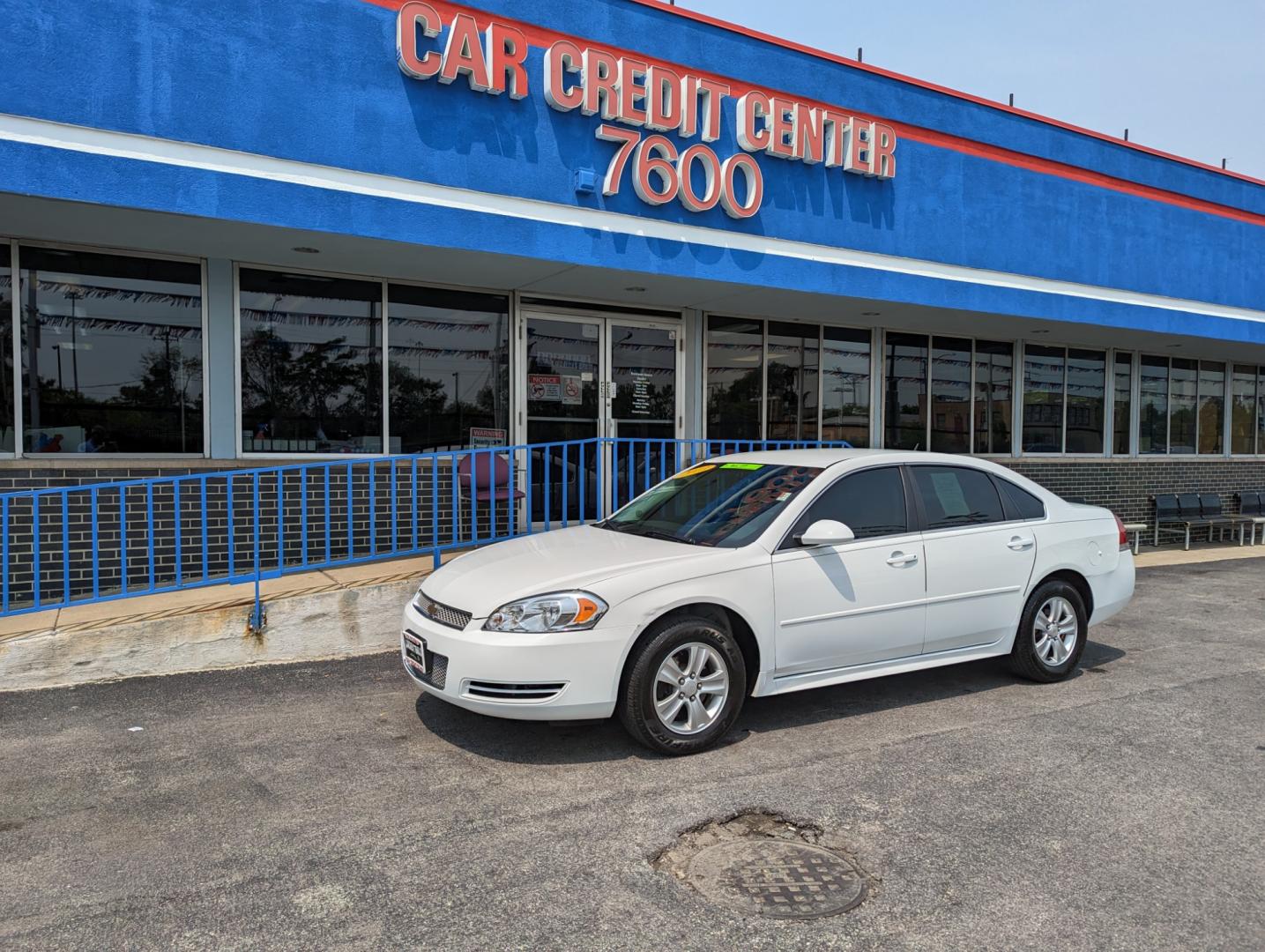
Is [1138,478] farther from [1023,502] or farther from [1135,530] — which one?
[1023,502]

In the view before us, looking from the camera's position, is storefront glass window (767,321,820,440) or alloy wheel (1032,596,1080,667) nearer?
alloy wheel (1032,596,1080,667)

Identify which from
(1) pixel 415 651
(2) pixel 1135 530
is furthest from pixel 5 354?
(2) pixel 1135 530

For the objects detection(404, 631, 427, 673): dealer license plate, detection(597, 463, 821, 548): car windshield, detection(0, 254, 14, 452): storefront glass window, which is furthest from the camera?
detection(0, 254, 14, 452): storefront glass window

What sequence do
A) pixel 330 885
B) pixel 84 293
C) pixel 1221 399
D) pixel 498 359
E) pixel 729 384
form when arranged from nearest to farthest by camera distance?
pixel 330 885 < pixel 84 293 < pixel 498 359 < pixel 729 384 < pixel 1221 399

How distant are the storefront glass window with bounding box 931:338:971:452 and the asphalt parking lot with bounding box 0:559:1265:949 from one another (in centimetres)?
765

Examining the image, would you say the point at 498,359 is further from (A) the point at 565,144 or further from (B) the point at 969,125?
(B) the point at 969,125

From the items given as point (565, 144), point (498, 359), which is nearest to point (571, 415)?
point (498, 359)

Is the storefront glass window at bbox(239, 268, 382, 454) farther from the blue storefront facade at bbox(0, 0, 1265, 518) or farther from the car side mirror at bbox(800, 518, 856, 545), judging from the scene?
the car side mirror at bbox(800, 518, 856, 545)

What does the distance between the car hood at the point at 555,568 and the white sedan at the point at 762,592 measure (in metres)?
0.01

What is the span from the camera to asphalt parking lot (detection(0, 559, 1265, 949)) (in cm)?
316

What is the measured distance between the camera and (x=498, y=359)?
10.0 meters

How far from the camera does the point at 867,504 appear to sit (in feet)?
18.4

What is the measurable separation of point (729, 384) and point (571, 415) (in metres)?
2.28

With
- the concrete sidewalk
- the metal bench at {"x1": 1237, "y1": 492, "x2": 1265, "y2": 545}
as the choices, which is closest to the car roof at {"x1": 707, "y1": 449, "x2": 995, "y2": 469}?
the concrete sidewalk
